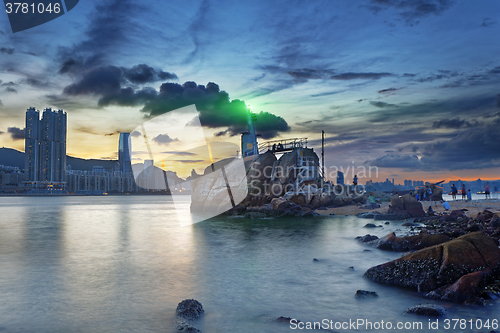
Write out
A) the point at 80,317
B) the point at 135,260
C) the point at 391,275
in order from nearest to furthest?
the point at 80,317
the point at 391,275
the point at 135,260

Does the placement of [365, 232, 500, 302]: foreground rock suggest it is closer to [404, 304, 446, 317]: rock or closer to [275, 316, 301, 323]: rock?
[404, 304, 446, 317]: rock

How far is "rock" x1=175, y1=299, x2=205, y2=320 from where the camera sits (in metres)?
9.72

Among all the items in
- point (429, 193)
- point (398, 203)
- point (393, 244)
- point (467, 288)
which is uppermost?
point (429, 193)

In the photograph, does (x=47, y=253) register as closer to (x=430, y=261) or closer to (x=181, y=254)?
(x=181, y=254)

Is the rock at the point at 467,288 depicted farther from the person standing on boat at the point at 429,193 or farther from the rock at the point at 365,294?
the person standing on boat at the point at 429,193

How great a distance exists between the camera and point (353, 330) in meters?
8.66

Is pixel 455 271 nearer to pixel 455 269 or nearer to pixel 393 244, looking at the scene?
pixel 455 269

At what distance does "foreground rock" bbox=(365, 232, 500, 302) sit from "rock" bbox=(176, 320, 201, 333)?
301 inches

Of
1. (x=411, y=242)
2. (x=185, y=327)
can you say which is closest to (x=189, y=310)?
(x=185, y=327)

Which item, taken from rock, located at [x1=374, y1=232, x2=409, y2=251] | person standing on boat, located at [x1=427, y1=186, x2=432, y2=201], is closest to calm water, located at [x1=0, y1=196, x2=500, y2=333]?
rock, located at [x1=374, y1=232, x2=409, y2=251]

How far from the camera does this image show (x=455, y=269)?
396 inches

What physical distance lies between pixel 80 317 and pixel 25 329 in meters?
1.45

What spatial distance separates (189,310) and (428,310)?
285 inches

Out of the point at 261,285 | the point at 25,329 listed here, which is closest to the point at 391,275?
the point at 261,285
